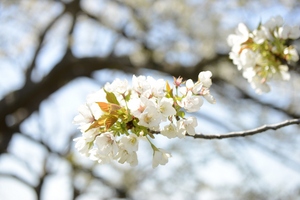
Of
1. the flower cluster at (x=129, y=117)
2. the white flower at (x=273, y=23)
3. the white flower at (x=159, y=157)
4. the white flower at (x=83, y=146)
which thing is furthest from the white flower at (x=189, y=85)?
the white flower at (x=273, y=23)

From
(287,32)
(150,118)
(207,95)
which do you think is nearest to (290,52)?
(287,32)

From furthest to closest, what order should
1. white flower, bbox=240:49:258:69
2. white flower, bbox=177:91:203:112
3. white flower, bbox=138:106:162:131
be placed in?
white flower, bbox=240:49:258:69 < white flower, bbox=177:91:203:112 < white flower, bbox=138:106:162:131

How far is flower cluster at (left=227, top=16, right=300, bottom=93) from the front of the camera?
1.86 metres

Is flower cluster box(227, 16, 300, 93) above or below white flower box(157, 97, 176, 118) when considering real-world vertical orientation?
above

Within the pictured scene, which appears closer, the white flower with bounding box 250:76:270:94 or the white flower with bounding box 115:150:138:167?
the white flower with bounding box 115:150:138:167

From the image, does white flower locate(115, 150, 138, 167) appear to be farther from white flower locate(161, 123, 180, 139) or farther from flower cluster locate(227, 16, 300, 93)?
flower cluster locate(227, 16, 300, 93)

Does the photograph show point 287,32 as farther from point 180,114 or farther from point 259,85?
point 180,114

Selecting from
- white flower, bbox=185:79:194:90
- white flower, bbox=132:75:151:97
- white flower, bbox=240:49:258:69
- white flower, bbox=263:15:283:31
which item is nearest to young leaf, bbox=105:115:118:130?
white flower, bbox=132:75:151:97

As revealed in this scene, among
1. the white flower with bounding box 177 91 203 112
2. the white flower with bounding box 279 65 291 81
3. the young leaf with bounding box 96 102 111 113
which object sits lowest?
the young leaf with bounding box 96 102 111 113

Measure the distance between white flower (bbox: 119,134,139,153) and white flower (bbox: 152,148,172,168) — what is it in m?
0.11

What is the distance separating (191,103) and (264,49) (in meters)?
0.74

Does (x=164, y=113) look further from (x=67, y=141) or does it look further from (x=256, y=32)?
(x=67, y=141)

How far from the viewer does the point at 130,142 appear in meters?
1.24

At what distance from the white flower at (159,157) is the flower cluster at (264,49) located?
2.32 feet
